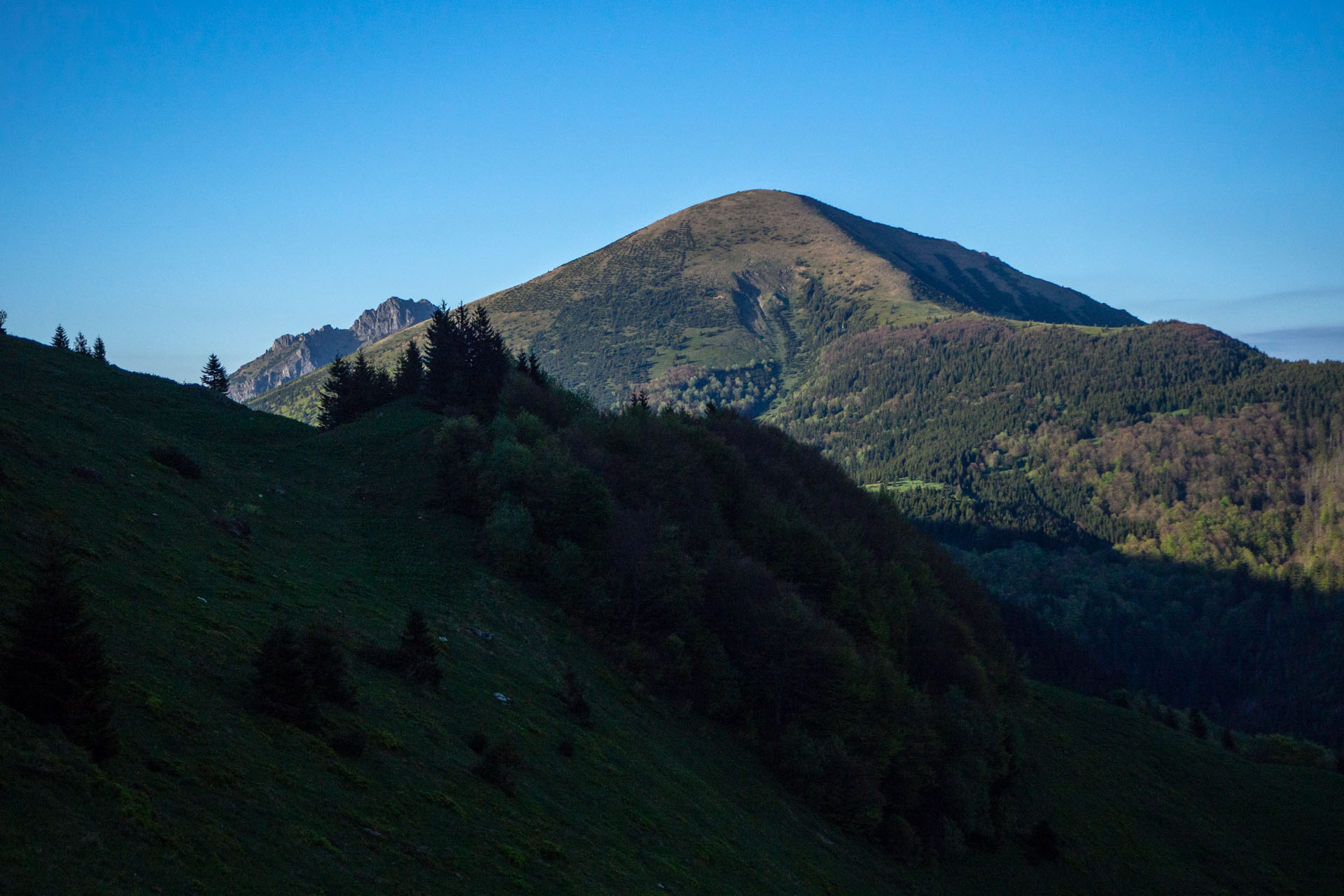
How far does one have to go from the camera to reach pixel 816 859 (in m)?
43.9

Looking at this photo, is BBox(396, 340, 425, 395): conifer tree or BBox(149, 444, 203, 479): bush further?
BBox(396, 340, 425, 395): conifer tree

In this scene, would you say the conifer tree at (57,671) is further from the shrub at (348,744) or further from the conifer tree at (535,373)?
the conifer tree at (535,373)

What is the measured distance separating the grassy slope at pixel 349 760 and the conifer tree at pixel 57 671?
1.33 feet

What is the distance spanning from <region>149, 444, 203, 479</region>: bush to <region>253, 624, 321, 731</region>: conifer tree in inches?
998

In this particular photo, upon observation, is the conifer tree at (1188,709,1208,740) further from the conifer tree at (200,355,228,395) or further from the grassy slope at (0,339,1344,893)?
the conifer tree at (200,355,228,395)

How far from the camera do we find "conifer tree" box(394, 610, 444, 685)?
3184 cm

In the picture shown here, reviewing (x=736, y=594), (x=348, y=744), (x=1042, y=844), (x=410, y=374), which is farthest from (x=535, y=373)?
(x=348, y=744)

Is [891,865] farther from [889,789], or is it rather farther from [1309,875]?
[1309,875]

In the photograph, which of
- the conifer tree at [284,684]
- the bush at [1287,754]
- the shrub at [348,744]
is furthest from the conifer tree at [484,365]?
the bush at [1287,754]

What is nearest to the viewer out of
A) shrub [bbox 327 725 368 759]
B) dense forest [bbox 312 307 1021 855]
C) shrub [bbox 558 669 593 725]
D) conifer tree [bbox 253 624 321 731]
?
conifer tree [bbox 253 624 321 731]

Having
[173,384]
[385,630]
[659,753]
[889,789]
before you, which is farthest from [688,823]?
[173,384]

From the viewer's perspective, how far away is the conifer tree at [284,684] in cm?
2258

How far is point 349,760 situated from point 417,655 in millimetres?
9053

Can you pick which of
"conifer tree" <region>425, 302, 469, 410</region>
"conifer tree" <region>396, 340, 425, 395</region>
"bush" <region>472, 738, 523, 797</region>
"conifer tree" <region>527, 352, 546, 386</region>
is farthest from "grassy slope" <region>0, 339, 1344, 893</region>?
"conifer tree" <region>527, 352, 546, 386</region>
